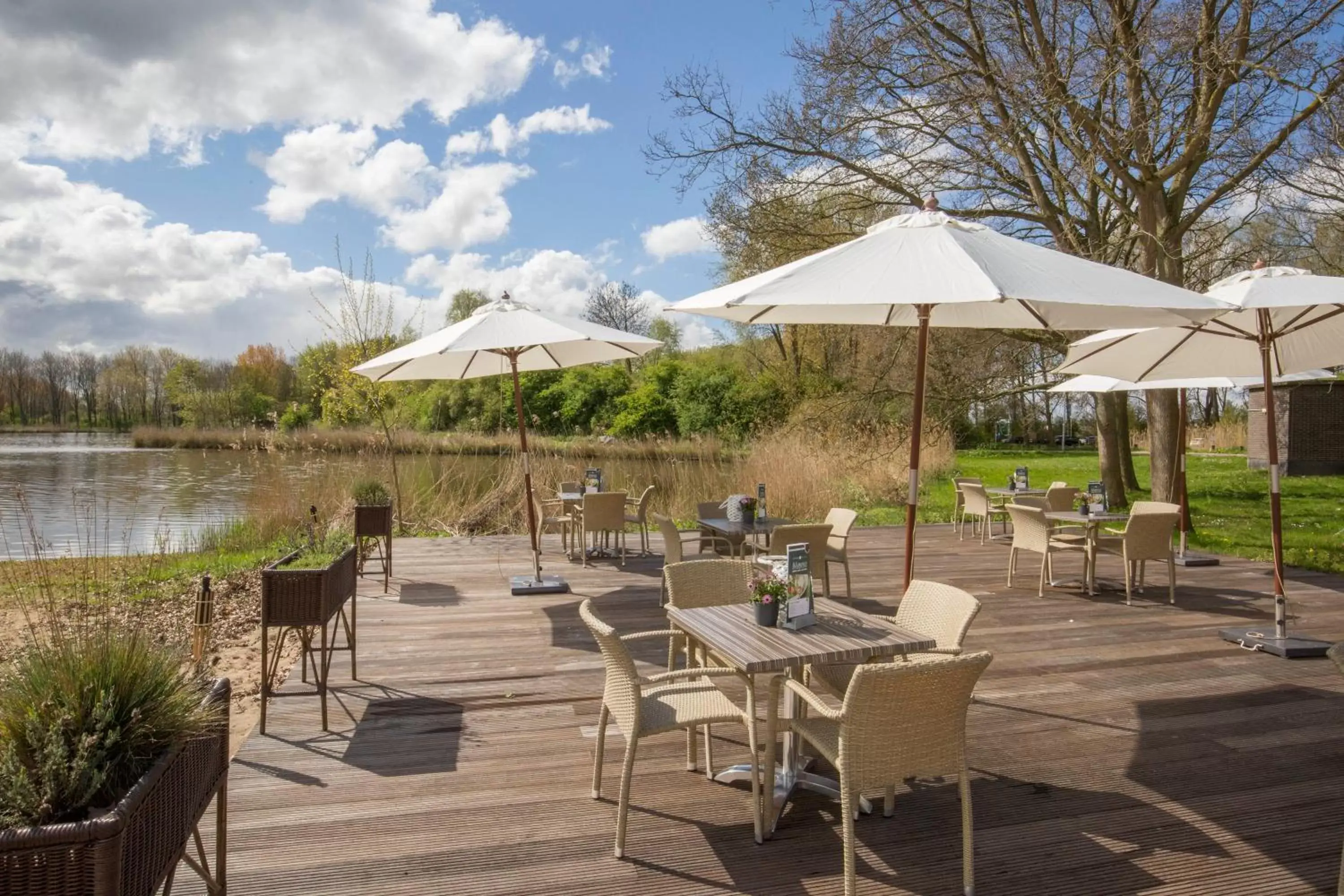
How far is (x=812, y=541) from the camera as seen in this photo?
577 centimetres

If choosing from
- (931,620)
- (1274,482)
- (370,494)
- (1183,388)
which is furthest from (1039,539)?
(370,494)

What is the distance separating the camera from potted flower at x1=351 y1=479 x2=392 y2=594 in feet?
22.9

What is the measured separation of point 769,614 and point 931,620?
0.73 metres

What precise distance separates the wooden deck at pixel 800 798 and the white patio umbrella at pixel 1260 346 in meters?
0.75

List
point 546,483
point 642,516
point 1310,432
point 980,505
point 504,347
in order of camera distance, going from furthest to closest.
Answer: point 1310,432 → point 546,483 → point 980,505 → point 642,516 → point 504,347

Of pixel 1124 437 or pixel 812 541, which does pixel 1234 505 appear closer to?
pixel 1124 437

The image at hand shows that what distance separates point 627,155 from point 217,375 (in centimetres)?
3025

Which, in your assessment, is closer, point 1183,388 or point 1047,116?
point 1183,388

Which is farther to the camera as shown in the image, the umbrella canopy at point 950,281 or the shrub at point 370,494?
the shrub at point 370,494

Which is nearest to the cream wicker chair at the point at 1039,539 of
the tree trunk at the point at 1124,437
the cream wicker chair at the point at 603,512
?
the cream wicker chair at the point at 603,512

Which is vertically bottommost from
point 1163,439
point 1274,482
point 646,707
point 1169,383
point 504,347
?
point 646,707

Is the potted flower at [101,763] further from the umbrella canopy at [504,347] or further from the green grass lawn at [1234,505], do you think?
the green grass lawn at [1234,505]

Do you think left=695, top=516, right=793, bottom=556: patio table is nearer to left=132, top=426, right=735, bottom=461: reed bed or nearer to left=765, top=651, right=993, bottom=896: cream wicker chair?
left=765, top=651, right=993, bottom=896: cream wicker chair

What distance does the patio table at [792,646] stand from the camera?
278cm
